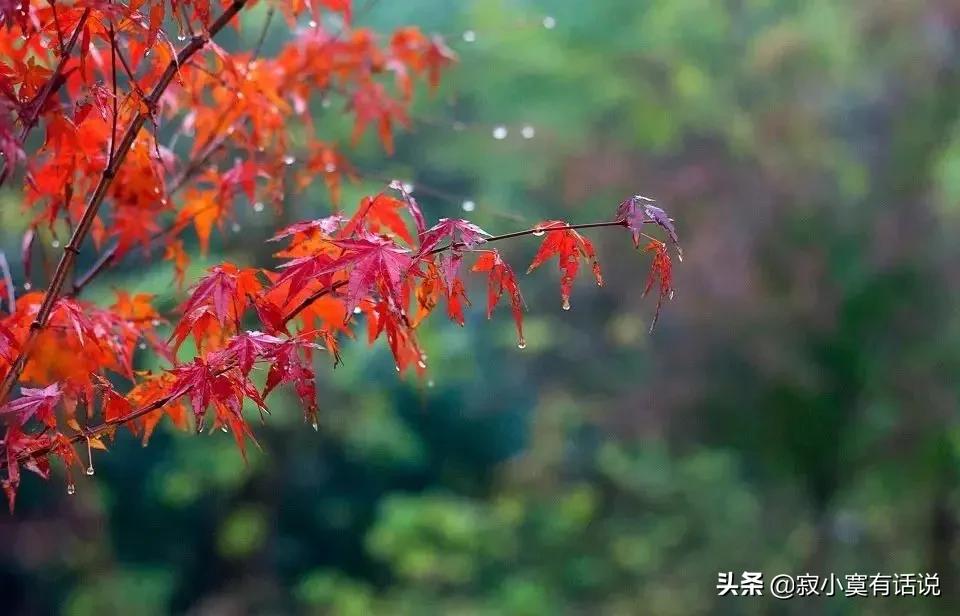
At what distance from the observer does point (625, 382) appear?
3.45m

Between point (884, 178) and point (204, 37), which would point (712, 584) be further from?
point (204, 37)

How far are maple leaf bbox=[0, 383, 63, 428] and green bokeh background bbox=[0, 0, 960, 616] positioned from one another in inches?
69.7

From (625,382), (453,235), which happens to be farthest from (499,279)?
(625,382)

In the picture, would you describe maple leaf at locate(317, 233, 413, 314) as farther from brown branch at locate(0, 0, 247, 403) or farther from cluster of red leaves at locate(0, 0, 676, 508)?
brown branch at locate(0, 0, 247, 403)

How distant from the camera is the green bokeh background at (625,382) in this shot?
9.96 feet

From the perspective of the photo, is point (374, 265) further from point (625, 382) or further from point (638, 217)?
point (625, 382)

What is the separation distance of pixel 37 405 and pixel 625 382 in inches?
105

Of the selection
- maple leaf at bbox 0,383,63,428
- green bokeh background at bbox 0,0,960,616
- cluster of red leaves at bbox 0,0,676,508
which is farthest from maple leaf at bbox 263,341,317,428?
green bokeh background at bbox 0,0,960,616

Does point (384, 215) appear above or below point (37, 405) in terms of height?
above

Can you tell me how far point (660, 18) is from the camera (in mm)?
3164

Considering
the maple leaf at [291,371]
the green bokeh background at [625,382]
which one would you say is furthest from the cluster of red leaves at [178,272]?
the green bokeh background at [625,382]

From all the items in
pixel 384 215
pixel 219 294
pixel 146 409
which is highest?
pixel 384 215

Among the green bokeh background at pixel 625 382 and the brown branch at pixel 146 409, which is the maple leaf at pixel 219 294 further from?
the green bokeh background at pixel 625 382

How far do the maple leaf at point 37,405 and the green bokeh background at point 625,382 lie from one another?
69.7 inches
